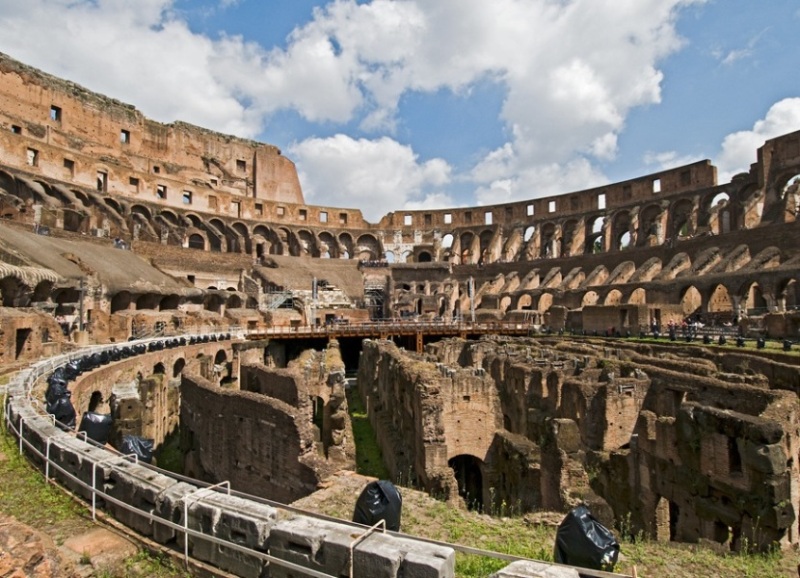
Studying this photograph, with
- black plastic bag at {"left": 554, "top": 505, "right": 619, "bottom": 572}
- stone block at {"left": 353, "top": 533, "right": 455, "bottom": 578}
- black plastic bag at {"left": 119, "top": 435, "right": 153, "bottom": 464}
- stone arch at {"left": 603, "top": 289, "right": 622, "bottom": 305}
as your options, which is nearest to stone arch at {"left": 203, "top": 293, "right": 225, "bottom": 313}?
stone arch at {"left": 603, "top": 289, "right": 622, "bottom": 305}

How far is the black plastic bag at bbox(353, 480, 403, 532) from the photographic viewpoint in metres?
4.43

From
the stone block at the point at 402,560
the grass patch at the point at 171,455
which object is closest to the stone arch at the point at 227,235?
the grass patch at the point at 171,455

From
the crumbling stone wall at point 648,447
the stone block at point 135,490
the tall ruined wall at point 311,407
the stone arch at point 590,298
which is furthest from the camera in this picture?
the stone arch at point 590,298

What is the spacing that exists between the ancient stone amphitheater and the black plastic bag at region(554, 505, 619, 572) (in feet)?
2.51

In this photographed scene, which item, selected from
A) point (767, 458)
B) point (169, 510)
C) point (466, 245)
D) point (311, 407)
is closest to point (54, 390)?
point (311, 407)

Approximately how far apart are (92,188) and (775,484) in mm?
54634

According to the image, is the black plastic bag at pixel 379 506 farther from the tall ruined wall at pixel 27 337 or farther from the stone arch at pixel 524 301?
the stone arch at pixel 524 301

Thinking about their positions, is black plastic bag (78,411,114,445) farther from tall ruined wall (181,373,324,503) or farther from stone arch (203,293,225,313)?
stone arch (203,293,225,313)

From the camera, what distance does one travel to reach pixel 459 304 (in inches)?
2160

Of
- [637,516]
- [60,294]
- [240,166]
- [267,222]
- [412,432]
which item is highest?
[240,166]

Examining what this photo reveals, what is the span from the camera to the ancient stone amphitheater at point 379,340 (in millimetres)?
7711

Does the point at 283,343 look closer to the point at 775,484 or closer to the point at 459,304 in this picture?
the point at 459,304

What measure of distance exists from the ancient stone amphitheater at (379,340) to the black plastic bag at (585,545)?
0.77 m

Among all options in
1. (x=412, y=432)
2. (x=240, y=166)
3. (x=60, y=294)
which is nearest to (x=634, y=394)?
(x=412, y=432)
